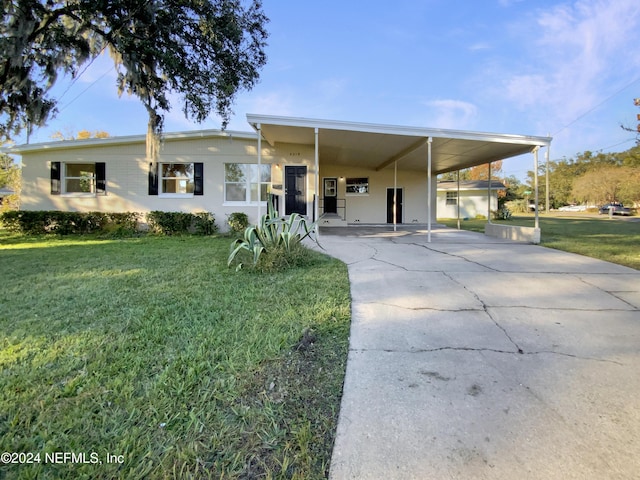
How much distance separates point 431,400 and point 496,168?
57412 mm

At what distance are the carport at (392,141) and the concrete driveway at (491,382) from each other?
4.99m

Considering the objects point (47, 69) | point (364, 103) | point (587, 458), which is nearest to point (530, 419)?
point (587, 458)

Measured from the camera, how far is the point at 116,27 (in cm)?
793

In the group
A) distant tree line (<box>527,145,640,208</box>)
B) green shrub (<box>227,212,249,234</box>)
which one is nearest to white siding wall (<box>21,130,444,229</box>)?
green shrub (<box>227,212,249,234</box>)

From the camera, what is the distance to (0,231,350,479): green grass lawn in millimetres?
1570

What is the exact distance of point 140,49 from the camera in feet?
27.2

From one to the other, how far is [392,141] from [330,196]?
6.67 metres

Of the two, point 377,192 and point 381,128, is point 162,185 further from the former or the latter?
point 377,192

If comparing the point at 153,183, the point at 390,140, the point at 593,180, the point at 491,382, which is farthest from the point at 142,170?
the point at 593,180

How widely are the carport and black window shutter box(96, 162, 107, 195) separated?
6111mm

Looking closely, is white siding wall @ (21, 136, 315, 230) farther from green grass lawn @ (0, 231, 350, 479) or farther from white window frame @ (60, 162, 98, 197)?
green grass lawn @ (0, 231, 350, 479)

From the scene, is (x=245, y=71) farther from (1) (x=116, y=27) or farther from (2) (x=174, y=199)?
(2) (x=174, y=199)

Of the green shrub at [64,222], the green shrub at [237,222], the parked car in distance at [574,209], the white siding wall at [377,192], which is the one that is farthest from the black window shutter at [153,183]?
the parked car in distance at [574,209]

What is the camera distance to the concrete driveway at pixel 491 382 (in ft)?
5.03
